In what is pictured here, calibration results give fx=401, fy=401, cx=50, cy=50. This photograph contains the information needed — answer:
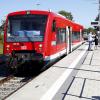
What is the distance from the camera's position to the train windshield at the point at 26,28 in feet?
60.4

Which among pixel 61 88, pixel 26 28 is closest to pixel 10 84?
pixel 26 28

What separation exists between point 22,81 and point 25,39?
2456mm

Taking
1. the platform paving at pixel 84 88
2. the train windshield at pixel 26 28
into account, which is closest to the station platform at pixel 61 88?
the platform paving at pixel 84 88

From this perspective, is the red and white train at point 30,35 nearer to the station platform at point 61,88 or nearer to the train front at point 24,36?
the train front at point 24,36

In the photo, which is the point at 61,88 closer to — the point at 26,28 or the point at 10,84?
the point at 10,84

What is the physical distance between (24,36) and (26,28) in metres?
0.49

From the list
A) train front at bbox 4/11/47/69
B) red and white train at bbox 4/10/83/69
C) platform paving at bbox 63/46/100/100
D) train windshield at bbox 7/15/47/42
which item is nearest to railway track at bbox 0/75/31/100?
train front at bbox 4/11/47/69

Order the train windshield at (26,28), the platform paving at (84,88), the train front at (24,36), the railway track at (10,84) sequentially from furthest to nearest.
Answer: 1. the train windshield at (26,28)
2. the train front at (24,36)
3. the railway track at (10,84)
4. the platform paving at (84,88)

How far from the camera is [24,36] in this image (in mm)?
18469

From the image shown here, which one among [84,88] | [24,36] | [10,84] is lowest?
[10,84]

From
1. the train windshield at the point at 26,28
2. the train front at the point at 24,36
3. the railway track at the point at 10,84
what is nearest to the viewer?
the railway track at the point at 10,84

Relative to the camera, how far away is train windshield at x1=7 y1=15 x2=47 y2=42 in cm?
1842

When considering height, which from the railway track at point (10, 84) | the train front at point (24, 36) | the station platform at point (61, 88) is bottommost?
Answer: the railway track at point (10, 84)

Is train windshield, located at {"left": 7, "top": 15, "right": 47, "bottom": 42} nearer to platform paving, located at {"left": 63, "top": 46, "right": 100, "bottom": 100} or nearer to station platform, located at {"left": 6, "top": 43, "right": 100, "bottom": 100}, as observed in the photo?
station platform, located at {"left": 6, "top": 43, "right": 100, "bottom": 100}
